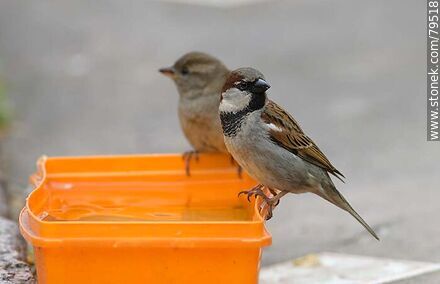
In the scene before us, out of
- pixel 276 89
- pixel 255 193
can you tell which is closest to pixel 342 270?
pixel 255 193

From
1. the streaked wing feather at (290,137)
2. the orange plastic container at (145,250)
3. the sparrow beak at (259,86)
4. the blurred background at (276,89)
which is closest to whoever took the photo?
the orange plastic container at (145,250)

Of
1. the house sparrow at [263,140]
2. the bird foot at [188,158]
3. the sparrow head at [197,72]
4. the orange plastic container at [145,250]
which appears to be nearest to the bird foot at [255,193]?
the house sparrow at [263,140]

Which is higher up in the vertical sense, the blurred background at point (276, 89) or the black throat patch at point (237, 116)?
the black throat patch at point (237, 116)

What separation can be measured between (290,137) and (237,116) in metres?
0.26

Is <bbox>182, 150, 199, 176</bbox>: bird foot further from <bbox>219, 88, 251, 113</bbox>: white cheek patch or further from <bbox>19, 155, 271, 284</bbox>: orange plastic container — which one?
<bbox>19, 155, 271, 284</bbox>: orange plastic container

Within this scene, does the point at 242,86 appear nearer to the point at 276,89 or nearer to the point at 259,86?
the point at 259,86

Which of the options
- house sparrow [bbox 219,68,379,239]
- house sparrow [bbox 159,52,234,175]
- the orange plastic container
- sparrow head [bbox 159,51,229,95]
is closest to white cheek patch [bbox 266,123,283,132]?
house sparrow [bbox 219,68,379,239]

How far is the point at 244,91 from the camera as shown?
3.89 metres

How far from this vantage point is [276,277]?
4.63 metres

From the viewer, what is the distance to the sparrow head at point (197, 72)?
17.1 feet

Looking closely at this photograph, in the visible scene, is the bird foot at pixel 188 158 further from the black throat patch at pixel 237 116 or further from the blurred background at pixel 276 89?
the blurred background at pixel 276 89

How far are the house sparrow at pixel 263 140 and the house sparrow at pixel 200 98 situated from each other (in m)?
0.87

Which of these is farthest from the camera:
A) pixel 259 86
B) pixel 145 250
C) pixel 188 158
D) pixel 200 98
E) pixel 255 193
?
pixel 200 98

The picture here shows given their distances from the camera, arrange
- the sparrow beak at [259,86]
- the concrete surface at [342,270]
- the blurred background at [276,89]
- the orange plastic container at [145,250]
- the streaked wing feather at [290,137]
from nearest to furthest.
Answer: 1. the orange plastic container at [145,250]
2. the sparrow beak at [259,86]
3. the streaked wing feather at [290,137]
4. the concrete surface at [342,270]
5. the blurred background at [276,89]
